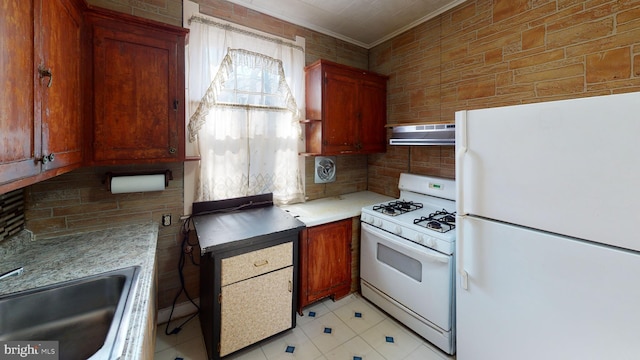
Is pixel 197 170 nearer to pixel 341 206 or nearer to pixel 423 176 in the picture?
pixel 341 206

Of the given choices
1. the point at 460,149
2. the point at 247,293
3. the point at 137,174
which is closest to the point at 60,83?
the point at 137,174

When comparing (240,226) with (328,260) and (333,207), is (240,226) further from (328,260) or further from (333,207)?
(333,207)

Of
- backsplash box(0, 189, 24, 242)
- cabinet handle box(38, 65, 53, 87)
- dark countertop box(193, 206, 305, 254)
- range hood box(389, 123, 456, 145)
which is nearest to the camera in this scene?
cabinet handle box(38, 65, 53, 87)

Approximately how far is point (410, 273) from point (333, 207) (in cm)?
93

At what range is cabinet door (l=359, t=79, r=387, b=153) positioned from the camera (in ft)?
9.08

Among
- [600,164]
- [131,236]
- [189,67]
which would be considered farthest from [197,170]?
[600,164]

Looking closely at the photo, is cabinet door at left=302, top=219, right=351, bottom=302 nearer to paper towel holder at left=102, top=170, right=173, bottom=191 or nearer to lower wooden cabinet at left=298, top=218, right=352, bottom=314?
lower wooden cabinet at left=298, top=218, right=352, bottom=314

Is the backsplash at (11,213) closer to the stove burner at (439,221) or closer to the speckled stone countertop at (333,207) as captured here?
the speckled stone countertop at (333,207)

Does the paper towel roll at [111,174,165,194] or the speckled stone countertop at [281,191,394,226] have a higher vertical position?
the paper towel roll at [111,174,165,194]

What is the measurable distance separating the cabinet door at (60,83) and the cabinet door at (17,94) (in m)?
0.06

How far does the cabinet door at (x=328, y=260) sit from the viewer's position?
2.18 metres

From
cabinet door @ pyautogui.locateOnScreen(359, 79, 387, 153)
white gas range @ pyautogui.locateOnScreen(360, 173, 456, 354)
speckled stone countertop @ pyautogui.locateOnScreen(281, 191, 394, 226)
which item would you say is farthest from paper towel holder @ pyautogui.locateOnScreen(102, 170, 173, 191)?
cabinet door @ pyautogui.locateOnScreen(359, 79, 387, 153)

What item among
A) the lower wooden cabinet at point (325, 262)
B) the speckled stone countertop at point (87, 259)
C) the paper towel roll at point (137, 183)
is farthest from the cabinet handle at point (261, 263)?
the paper towel roll at point (137, 183)

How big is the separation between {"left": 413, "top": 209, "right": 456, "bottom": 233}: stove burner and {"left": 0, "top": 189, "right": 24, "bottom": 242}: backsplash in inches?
102
